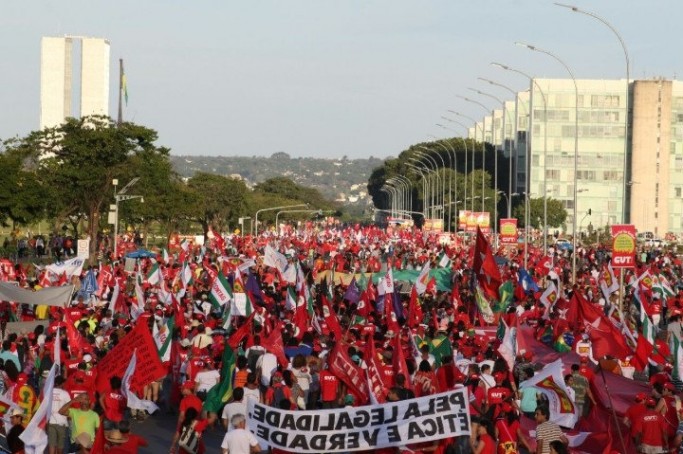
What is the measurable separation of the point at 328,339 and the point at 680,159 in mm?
115468

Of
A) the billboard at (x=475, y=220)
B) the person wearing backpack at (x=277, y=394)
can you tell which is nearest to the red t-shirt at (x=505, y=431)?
the person wearing backpack at (x=277, y=394)

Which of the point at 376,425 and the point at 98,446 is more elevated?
the point at 376,425

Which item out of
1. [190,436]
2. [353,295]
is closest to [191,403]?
[190,436]

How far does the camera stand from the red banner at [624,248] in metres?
33.8

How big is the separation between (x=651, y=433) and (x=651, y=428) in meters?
0.05

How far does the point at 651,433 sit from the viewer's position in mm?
13961

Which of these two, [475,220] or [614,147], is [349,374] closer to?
[475,220]

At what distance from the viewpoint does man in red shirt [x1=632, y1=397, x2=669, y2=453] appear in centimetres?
1395

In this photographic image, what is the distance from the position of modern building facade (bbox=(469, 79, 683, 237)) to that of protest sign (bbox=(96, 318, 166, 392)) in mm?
113571

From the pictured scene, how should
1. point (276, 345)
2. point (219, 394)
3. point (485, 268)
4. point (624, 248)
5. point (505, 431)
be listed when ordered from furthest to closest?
point (624, 248)
point (485, 268)
point (276, 345)
point (219, 394)
point (505, 431)

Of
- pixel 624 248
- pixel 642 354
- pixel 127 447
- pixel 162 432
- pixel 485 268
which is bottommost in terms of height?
pixel 162 432

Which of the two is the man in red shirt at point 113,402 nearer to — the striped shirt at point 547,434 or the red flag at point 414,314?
the striped shirt at point 547,434

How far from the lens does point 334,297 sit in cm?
3469

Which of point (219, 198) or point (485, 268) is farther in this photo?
point (219, 198)
